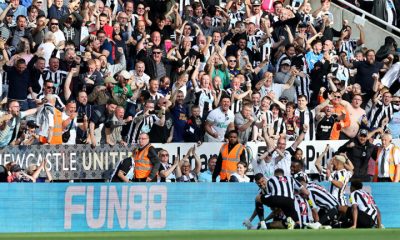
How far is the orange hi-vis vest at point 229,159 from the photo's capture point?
24.8 metres

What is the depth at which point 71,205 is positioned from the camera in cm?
2389

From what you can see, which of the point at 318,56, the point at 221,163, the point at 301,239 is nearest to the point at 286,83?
the point at 318,56

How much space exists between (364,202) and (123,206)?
3.83m

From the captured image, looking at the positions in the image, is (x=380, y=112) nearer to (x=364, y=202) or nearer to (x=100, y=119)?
(x=364, y=202)

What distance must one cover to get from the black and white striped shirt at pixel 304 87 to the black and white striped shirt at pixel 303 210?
3730 millimetres

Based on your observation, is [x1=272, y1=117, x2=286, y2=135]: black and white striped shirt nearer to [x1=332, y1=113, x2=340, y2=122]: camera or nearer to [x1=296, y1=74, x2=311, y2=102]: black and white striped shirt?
[x1=332, y1=113, x2=340, y2=122]: camera

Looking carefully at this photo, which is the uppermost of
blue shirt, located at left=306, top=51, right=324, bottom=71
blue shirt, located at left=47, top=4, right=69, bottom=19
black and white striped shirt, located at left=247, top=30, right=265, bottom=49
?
blue shirt, located at left=47, top=4, right=69, bottom=19

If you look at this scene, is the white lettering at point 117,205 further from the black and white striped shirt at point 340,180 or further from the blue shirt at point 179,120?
the black and white striped shirt at point 340,180

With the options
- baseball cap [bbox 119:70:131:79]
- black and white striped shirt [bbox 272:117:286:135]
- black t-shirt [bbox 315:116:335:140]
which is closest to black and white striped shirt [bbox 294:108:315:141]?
black t-shirt [bbox 315:116:335:140]

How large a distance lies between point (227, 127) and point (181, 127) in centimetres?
78

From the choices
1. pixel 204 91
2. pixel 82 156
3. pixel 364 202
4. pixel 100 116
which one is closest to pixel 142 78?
pixel 204 91

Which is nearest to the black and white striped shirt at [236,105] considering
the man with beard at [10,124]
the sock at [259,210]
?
the sock at [259,210]

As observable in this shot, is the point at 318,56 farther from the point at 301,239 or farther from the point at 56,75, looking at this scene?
the point at 301,239

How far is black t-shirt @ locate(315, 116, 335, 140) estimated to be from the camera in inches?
1045
